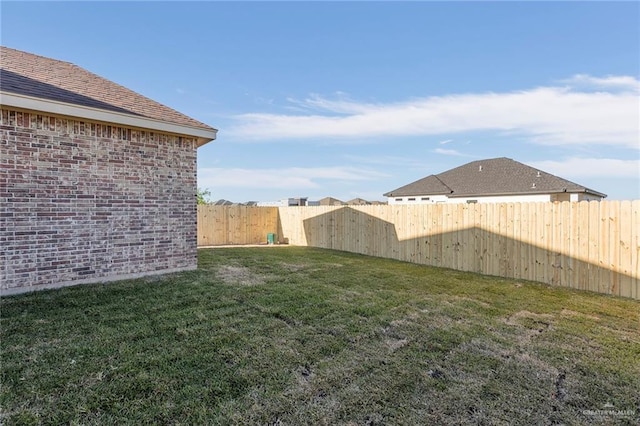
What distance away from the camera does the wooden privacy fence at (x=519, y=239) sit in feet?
19.1

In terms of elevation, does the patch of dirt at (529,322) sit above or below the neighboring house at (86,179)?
below

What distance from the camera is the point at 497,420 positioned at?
219 cm

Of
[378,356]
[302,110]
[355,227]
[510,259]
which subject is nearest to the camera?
[378,356]

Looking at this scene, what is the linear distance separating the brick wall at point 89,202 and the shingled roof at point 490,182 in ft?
54.6

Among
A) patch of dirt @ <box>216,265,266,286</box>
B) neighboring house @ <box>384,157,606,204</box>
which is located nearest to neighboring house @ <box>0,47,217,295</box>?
patch of dirt @ <box>216,265,266,286</box>

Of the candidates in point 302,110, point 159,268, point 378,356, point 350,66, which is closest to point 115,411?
point 378,356

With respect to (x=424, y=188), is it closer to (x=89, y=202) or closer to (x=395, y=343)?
(x=395, y=343)

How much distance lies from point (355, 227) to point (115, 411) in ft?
32.0

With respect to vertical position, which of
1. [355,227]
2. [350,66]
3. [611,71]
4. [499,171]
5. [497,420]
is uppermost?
[350,66]

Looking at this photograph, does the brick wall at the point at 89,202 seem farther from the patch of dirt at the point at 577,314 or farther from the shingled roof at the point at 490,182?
the shingled roof at the point at 490,182

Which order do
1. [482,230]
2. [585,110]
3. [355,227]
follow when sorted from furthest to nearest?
[355,227] < [585,110] < [482,230]

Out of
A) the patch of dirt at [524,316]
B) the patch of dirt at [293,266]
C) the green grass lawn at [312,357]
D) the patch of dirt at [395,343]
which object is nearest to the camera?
the green grass lawn at [312,357]

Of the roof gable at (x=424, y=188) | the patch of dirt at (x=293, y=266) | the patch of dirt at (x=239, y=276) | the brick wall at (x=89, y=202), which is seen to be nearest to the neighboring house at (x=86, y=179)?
the brick wall at (x=89, y=202)

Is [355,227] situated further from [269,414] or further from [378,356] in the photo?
[269,414]
